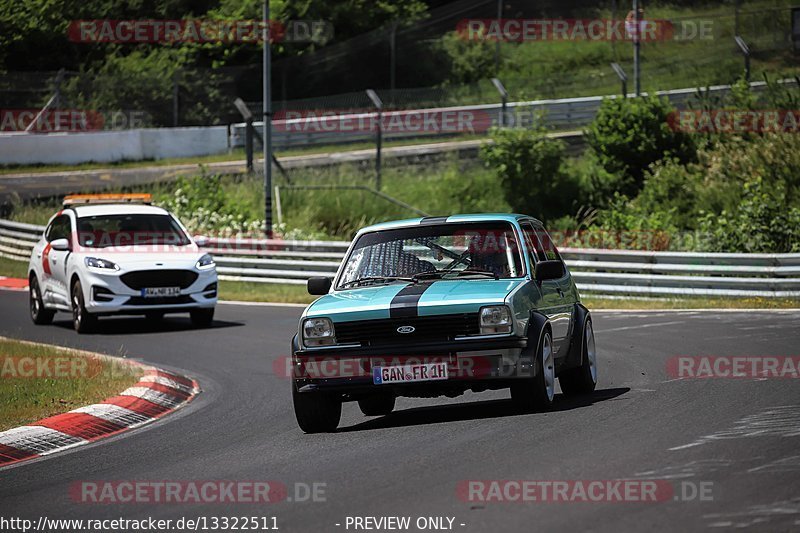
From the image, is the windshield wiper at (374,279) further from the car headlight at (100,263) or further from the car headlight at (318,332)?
the car headlight at (100,263)

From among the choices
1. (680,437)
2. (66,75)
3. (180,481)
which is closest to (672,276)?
(680,437)

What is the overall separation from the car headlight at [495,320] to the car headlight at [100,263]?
10783 millimetres

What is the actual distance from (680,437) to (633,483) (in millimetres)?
1658

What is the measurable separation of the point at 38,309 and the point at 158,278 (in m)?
2.96

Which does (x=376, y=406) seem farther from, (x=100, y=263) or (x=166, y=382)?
(x=100, y=263)

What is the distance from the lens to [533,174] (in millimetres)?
39812

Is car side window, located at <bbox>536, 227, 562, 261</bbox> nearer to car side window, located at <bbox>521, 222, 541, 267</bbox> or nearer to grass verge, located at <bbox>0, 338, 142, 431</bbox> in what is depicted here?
car side window, located at <bbox>521, 222, 541, 267</bbox>

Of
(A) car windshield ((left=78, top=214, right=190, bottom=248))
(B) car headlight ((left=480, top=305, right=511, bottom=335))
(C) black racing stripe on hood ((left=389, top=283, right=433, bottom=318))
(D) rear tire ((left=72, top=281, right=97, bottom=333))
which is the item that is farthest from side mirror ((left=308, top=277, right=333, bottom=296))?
(A) car windshield ((left=78, top=214, right=190, bottom=248))

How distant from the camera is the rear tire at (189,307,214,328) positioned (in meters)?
20.4

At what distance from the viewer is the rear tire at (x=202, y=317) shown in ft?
67.1

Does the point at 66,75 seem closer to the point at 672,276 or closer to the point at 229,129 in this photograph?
the point at 229,129

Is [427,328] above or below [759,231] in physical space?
above

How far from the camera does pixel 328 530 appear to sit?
6508 millimetres

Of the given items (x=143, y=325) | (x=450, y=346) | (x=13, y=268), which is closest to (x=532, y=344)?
(x=450, y=346)
